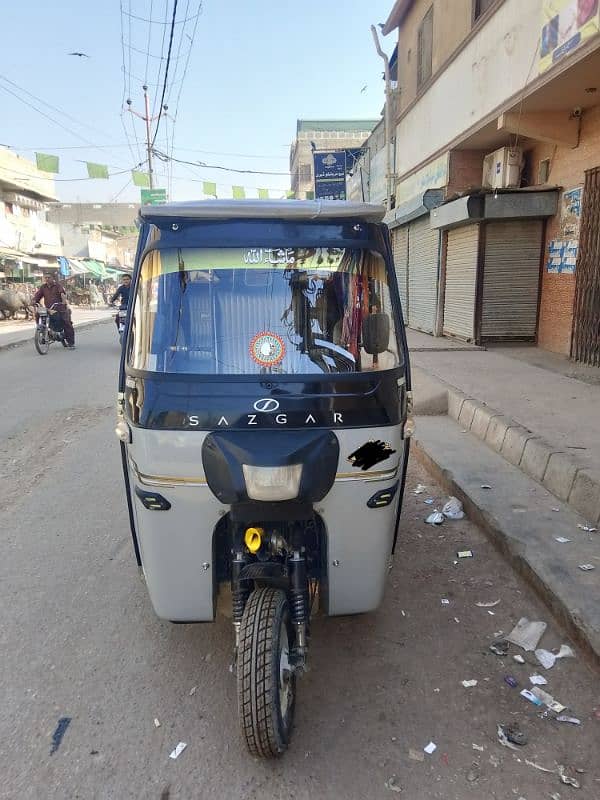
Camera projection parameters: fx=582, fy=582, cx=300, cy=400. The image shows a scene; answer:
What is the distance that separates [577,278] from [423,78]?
8.66 m

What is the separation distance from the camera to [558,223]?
1065 cm

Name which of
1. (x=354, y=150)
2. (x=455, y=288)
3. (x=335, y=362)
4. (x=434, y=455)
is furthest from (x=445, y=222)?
(x=354, y=150)

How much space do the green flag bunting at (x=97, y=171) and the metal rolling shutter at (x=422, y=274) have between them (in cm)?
1425

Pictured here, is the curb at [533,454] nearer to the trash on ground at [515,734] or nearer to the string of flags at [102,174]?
the trash on ground at [515,734]

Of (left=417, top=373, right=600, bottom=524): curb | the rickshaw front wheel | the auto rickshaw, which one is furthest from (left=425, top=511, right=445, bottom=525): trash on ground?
the rickshaw front wheel

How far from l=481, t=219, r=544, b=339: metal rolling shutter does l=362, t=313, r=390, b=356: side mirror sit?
32.7 ft

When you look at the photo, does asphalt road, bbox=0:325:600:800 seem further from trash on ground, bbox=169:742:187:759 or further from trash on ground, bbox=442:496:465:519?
trash on ground, bbox=442:496:465:519

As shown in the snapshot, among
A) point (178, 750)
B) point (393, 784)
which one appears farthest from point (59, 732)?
point (393, 784)

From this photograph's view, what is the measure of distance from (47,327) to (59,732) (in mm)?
13744

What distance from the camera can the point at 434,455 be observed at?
5805 mm

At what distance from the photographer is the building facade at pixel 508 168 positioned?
8969mm

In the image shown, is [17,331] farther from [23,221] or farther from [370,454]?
Result: [370,454]

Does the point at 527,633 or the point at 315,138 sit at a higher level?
the point at 315,138

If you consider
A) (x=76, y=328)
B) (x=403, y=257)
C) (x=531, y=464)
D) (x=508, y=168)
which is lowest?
(x=76, y=328)
